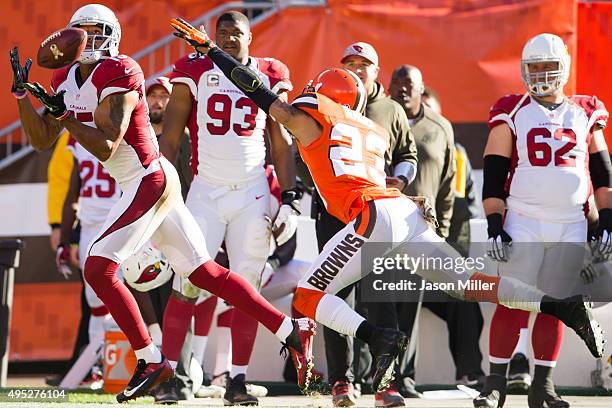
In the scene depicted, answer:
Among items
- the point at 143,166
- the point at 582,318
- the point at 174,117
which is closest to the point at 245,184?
the point at 174,117

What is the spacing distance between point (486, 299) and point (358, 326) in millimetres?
652

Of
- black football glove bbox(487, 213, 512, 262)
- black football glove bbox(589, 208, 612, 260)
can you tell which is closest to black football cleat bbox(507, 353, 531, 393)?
black football glove bbox(589, 208, 612, 260)

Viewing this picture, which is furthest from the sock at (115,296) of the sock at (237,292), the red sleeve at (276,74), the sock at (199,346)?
the red sleeve at (276,74)

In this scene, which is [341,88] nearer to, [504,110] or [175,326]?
[504,110]

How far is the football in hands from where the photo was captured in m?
5.54

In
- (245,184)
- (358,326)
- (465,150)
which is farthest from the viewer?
(465,150)

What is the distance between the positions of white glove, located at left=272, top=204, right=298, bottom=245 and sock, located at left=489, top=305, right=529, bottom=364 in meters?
1.19

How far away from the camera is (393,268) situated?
6902 millimetres

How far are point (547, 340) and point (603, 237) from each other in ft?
2.02

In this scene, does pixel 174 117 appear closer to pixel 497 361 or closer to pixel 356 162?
pixel 356 162

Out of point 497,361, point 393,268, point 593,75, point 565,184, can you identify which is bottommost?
point 497,361

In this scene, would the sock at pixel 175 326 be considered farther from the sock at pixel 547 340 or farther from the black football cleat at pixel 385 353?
the sock at pixel 547 340

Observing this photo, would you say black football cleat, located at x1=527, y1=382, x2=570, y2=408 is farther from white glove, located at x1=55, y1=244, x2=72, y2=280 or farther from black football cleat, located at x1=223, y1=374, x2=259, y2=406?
white glove, located at x1=55, y1=244, x2=72, y2=280

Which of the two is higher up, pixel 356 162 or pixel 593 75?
pixel 593 75
